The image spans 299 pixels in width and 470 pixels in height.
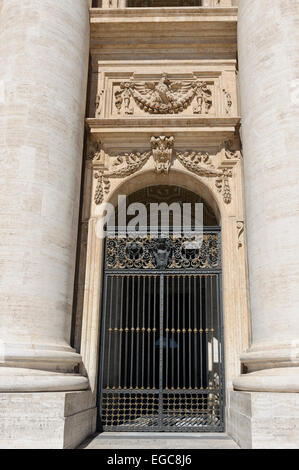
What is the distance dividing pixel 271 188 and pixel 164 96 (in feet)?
10.6

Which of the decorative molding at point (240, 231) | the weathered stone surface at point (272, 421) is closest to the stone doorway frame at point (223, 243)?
the decorative molding at point (240, 231)

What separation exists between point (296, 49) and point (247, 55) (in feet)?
3.23

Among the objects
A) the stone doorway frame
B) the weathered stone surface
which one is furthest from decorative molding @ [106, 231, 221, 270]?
the weathered stone surface

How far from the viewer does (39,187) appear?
280 inches

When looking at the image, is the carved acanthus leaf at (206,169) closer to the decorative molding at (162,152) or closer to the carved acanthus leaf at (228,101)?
the decorative molding at (162,152)

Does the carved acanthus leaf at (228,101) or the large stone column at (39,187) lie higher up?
the carved acanthus leaf at (228,101)

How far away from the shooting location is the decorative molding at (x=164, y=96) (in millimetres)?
8992

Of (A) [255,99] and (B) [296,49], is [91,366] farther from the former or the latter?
(B) [296,49]

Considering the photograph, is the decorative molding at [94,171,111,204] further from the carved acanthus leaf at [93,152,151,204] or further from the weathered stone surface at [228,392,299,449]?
the weathered stone surface at [228,392,299,449]

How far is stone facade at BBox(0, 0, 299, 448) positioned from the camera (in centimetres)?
623

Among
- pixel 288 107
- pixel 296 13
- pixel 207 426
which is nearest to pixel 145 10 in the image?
pixel 296 13

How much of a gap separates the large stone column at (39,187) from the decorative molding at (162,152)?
1.45 meters

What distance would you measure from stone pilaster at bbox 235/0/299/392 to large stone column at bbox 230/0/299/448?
13 millimetres

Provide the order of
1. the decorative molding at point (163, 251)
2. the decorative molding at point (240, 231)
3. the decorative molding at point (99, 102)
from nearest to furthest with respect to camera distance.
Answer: the decorative molding at point (240, 231)
the decorative molding at point (163, 251)
the decorative molding at point (99, 102)
